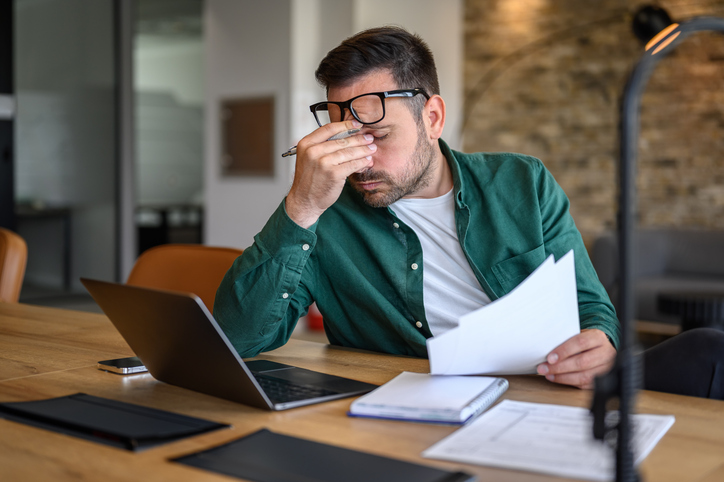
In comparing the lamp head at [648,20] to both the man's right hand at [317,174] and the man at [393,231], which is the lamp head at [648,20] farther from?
the man's right hand at [317,174]

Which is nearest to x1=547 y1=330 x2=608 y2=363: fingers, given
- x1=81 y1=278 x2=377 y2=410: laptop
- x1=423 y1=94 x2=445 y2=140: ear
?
x1=81 y1=278 x2=377 y2=410: laptop

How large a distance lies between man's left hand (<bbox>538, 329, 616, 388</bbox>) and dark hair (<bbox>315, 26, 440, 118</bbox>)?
64 centimetres

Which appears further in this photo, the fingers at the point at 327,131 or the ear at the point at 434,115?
the ear at the point at 434,115

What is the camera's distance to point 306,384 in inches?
42.0

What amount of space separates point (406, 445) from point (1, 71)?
4143 mm

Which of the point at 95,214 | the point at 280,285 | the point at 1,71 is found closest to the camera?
the point at 280,285

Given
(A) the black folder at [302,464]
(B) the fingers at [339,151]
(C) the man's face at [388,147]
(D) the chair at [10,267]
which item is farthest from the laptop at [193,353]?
(D) the chair at [10,267]

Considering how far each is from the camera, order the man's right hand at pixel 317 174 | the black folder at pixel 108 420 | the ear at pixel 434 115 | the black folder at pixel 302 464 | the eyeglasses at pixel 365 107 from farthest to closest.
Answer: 1. the ear at pixel 434 115
2. the eyeglasses at pixel 365 107
3. the man's right hand at pixel 317 174
4. the black folder at pixel 108 420
5. the black folder at pixel 302 464

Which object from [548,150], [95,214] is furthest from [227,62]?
[548,150]

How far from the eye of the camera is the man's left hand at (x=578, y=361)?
106 centimetres

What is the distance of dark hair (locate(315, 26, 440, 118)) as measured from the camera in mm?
1475

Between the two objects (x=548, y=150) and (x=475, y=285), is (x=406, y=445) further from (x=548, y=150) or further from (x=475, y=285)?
(x=548, y=150)

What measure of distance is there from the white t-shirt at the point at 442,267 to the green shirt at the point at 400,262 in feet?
0.12

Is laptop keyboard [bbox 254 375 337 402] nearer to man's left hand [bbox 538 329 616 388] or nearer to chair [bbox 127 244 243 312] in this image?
man's left hand [bbox 538 329 616 388]
